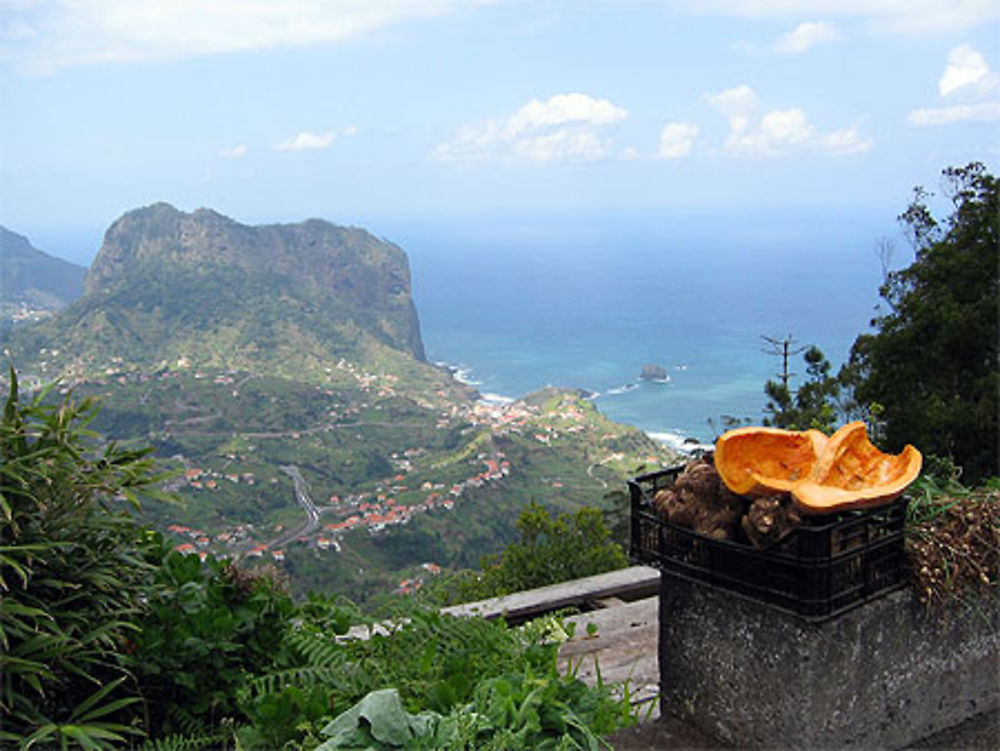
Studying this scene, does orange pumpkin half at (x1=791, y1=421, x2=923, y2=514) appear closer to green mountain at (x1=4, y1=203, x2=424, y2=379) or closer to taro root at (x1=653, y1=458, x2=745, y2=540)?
taro root at (x1=653, y1=458, x2=745, y2=540)

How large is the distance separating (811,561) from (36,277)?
122m

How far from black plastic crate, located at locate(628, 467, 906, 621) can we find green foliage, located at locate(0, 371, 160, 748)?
1.49 metres

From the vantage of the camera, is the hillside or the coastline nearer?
the hillside

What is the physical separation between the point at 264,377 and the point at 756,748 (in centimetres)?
6633

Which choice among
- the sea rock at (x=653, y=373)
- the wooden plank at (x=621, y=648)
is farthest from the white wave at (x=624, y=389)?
the wooden plank at (x=621, y=648)

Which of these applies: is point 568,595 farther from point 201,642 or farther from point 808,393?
point 808,393

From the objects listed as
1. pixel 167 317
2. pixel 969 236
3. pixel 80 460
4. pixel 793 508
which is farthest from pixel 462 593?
pixel 167 317

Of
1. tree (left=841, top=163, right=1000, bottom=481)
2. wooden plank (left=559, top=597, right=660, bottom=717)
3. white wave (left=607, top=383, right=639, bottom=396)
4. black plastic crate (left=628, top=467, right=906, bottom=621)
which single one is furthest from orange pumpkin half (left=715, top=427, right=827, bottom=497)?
white wave (left=607, top=383, right=639, bottom=396)

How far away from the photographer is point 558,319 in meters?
146

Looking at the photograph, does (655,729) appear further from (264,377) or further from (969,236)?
(264,377)

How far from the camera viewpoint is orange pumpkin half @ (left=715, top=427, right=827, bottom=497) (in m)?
1.81

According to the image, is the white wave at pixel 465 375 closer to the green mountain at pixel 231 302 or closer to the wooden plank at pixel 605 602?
the green mountain at pixel 231 302

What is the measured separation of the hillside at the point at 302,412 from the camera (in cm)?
3747

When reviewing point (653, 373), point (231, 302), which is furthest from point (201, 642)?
point (653, 373)
